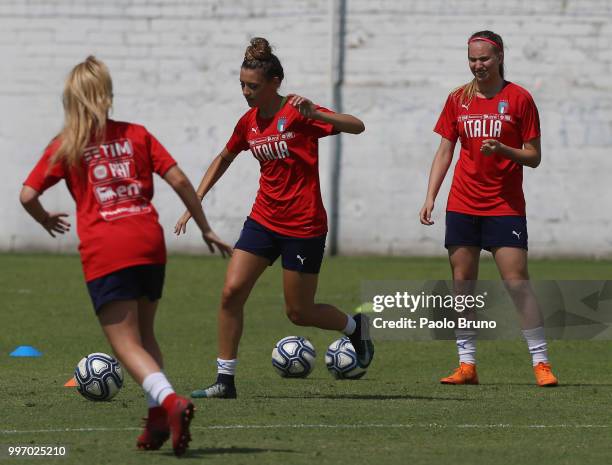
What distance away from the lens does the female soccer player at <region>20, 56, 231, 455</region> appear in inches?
257

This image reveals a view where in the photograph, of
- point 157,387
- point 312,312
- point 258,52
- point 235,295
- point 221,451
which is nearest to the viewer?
point 157,387

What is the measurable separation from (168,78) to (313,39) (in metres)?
2.40

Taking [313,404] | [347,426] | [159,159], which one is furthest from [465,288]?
[159,159]

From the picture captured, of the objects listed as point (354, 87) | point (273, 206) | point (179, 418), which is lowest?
point (179, 418)

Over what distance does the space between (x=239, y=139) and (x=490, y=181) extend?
1.73 meters

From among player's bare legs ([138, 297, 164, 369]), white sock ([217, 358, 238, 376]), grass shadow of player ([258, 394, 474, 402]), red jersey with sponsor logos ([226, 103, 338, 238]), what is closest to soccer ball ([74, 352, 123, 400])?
white sock ([217, 358, 238, 376])

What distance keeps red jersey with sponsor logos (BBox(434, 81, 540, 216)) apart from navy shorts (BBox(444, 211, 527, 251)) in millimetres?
47

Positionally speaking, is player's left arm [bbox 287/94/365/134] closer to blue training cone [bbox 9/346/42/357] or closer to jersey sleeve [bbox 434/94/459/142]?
jersey sleeve [bbox 434/94/459/142]

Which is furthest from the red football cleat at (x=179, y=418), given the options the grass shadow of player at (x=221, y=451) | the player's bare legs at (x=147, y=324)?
the player's bare legs at (x=147, y=324)

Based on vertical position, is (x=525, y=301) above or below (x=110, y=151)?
below

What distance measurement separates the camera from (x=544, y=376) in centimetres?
944

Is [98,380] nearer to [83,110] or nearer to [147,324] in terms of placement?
[147,324]

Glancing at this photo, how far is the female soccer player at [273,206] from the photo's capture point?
8.67m

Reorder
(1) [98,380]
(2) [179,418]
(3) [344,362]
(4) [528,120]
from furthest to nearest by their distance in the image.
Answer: (3) [344,362], (4) [528,120], (1) [98,380], (2) [179,418]
